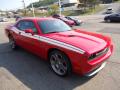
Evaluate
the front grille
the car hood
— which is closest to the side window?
the car hood

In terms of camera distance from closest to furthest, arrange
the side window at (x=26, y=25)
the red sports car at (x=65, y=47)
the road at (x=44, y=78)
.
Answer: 1. the red sports car at (x=65, y=47)
2. the road at (x=44, y=78)
3. the side window at (x=26, y=25)

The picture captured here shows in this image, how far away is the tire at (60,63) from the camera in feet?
12.8

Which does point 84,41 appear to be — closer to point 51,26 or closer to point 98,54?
point 98,54

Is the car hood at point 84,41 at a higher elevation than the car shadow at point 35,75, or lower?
higher

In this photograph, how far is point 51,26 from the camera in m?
5.09

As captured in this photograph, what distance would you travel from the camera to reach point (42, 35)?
15.3 ft

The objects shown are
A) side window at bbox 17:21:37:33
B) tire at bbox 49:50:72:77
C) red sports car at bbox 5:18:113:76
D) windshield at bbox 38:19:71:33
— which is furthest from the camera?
side window at bbox 17:21:37:33

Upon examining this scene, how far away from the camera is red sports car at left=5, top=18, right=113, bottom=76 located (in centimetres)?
359

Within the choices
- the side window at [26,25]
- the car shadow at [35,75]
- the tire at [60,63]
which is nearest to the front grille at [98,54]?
the tire at [60,63]

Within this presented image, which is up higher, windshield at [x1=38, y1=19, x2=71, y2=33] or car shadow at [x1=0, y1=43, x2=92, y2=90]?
windshield at [x1=38, y1=19, x2=71, y2=33]

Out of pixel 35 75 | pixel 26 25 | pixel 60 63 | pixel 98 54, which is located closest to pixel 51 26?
pixel 26 25

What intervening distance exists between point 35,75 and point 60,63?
0.79 meters

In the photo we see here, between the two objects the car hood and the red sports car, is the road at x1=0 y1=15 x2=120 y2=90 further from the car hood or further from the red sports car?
the car hood

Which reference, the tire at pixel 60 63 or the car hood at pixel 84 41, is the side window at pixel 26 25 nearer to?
the car hood at pixel 84 41
